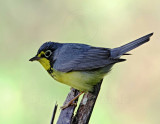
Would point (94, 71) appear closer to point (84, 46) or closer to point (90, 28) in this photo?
point (84, 46)

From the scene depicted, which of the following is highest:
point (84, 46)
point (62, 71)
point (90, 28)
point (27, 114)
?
point (90, 28)

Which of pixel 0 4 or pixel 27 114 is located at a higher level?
pixel 0 4

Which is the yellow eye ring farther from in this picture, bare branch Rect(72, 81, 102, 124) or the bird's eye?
bare branch Rect(72, 81, 102, 124)

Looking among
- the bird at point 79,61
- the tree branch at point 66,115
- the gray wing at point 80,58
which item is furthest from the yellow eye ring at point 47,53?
the tree branch at point 66,115

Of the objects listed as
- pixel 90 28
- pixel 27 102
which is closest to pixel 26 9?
pixel 90 28

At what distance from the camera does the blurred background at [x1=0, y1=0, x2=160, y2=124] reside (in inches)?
306

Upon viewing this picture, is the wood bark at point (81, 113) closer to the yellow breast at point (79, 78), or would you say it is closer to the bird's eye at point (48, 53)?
the yellow breast at point (79, 78)

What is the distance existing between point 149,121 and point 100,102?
1.01 meters

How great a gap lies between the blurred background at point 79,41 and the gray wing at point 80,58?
1822 millimetres

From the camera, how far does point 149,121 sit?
7883 mm

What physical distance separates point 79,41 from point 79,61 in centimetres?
303

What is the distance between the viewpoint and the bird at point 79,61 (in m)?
5.72

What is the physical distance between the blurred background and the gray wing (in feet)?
5.98

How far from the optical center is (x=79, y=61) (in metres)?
5.85
